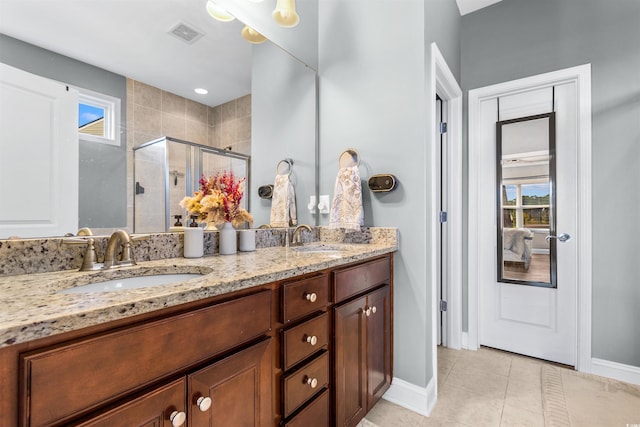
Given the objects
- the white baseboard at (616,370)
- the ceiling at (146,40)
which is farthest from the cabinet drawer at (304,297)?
the white baseboard at (616,370)

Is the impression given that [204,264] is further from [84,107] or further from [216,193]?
[84,107]

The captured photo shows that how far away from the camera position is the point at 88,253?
97 cm

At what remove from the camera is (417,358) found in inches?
66.0

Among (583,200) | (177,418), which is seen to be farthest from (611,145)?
(177,418)

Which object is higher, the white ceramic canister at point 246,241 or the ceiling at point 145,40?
the ceiling at point 145,40

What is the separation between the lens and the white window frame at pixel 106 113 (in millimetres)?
1047

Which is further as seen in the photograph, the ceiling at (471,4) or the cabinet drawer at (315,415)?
the ceiling at (471,4)

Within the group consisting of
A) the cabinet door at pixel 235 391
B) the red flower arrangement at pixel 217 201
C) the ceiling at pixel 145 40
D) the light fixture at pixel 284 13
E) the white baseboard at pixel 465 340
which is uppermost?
the light fixture at pixel 284 13

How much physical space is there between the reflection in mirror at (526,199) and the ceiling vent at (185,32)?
2.28 metres

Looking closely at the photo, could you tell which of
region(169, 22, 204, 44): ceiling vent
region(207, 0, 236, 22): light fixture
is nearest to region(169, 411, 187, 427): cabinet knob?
region(169, 22, 204, 44): ceiling vent

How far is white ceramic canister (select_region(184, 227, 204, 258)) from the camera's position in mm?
1266

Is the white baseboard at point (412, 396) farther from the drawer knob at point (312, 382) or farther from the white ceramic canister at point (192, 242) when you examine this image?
the white ceramic canister at point (192, 242)

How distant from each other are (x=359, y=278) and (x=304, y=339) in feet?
1.42

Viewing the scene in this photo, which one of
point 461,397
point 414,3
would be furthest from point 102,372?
point 414,3
